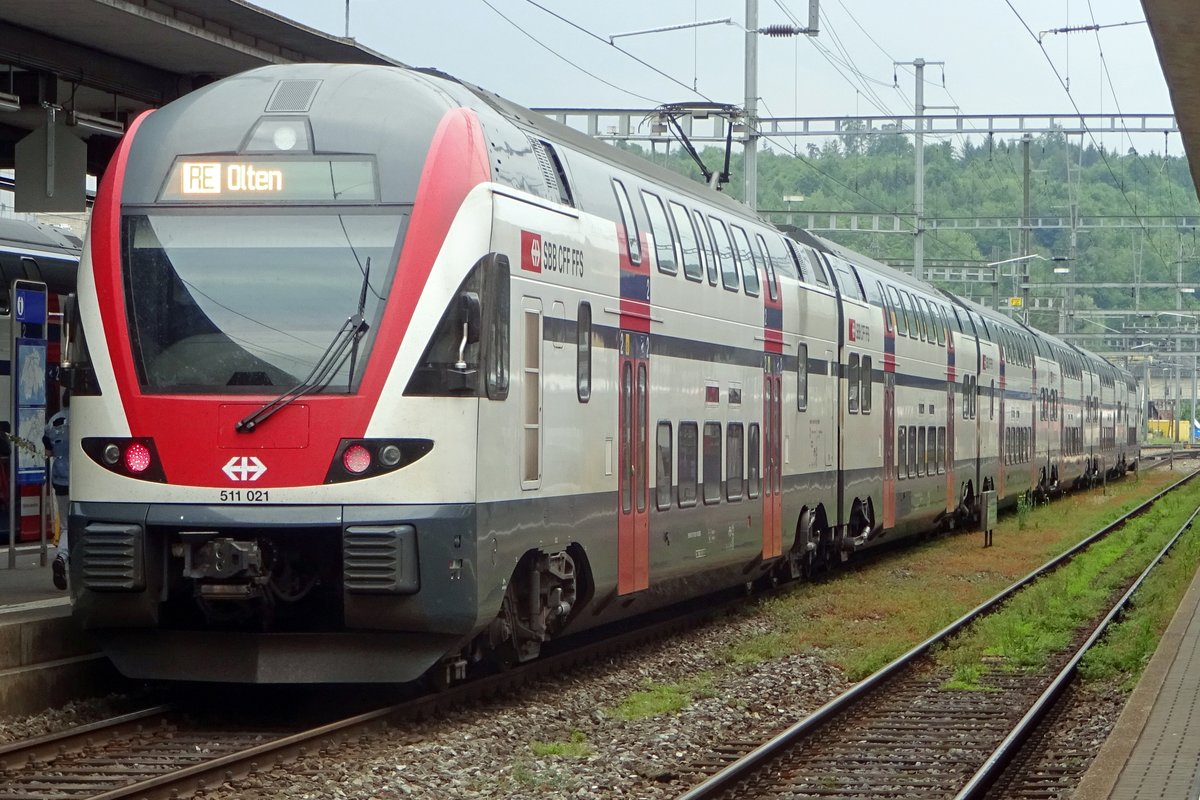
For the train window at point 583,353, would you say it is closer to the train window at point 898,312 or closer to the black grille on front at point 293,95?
the black grille on front at point 293,95

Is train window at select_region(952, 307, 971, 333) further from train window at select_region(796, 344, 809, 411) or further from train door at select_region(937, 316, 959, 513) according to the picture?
train window at select_region(796, 344, 809, 411)

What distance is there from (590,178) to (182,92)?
5905 millimetres

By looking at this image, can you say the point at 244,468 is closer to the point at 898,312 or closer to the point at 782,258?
the point at 782,258

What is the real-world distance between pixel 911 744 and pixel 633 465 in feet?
10.6

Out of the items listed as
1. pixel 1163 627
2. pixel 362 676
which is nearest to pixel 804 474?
pixel 1163 627

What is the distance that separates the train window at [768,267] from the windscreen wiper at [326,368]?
731cm

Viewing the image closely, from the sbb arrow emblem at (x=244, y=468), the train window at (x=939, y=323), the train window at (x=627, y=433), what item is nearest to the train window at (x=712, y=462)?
the train window at (x=627, y=433)

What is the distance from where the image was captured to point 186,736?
9.78m

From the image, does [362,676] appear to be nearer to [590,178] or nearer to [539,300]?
[539,300]

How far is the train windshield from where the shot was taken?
9820 millimetres

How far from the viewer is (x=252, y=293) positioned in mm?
9922

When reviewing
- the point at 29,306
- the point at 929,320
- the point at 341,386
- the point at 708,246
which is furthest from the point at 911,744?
the point at 929,320

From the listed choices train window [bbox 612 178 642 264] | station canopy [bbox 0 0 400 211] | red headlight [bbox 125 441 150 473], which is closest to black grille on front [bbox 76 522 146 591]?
red headlight [bbox 125 441 150 473]

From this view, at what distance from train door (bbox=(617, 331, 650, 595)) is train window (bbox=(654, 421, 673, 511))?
0.27m
